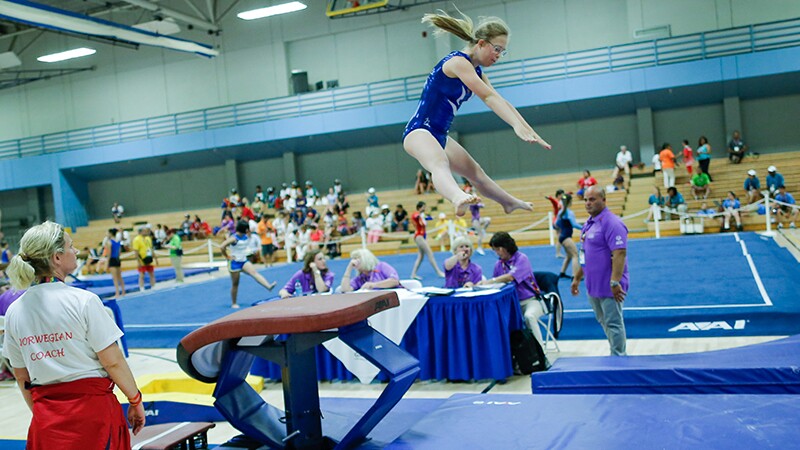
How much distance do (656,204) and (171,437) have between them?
43.8ft

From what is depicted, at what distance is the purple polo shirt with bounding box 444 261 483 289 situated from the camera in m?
6.88

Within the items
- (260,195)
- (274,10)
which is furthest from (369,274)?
(260,195)

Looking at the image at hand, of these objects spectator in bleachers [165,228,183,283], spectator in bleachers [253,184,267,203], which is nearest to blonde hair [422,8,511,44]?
spectator in bleachers [165,228,183,283]

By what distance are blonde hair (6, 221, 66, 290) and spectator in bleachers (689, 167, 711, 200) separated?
631 inches

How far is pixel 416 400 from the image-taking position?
4254mm

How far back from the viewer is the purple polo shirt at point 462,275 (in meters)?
6.88

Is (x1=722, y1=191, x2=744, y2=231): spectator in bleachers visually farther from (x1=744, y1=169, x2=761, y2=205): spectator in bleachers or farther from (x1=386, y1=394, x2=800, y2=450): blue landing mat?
(x1=386, y1=394, x2=800, y2=450): blue landing mat

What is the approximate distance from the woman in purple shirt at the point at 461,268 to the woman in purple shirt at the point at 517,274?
0.32 m

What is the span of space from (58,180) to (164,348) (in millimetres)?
19326

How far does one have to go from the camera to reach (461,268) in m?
6.90

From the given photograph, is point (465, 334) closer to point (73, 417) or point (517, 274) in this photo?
point (517, 274)

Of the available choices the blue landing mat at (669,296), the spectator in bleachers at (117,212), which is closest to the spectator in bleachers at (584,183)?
the blue landing mat at (669,296)

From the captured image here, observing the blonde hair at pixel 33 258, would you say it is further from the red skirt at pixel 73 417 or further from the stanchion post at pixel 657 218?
the stanchion post at pixel 657 218

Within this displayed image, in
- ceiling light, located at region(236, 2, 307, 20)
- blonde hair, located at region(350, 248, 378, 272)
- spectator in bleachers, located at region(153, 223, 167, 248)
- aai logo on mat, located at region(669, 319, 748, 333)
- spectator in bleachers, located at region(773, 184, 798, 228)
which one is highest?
ceiling light, located at region(236, 2, 307, 20)
